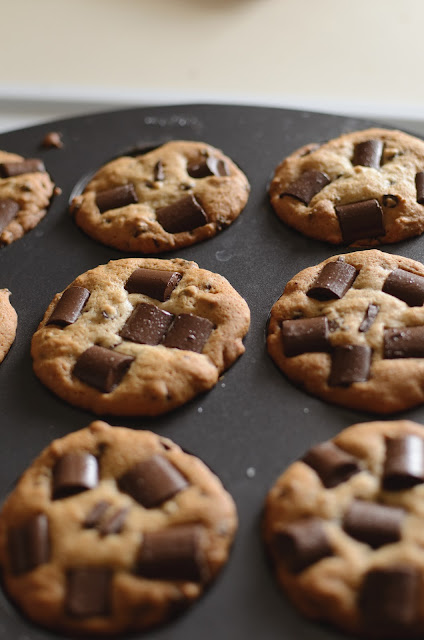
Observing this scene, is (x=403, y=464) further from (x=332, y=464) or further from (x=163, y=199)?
(x=163, y=199)

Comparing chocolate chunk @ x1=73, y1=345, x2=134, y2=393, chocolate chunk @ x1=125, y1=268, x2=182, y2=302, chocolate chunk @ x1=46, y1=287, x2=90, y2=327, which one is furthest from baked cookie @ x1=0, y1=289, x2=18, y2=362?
chocolate chunk @ x1=125, y1=268, x2=182, y2=302

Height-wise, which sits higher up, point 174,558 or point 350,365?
point 350,365

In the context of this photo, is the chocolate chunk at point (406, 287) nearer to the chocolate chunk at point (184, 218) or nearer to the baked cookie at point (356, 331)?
the baked cookie at point (356, 331)

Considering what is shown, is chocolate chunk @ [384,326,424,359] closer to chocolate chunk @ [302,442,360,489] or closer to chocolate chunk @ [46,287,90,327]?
chocolate chunk @ [302,442,360,489]

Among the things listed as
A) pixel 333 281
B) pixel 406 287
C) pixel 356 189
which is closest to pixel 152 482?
pixel 333 281

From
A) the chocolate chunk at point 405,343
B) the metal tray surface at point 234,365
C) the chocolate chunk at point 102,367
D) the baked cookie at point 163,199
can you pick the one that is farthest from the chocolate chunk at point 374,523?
the baked cookie at point 163,199

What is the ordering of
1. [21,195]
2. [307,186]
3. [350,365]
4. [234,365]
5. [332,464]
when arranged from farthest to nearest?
[21,195], [307,186], [234,365], [350,365], [332,464]

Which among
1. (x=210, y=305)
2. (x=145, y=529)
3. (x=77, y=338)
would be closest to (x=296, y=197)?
(x=210, y=305)
